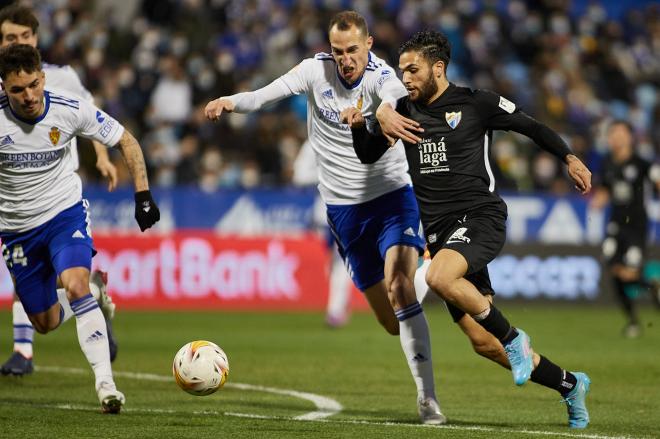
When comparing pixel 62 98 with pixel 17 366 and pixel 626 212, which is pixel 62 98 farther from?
pixel 626 212

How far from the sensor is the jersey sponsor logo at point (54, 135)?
27.7 ft

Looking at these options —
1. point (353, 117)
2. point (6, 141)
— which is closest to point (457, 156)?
point (353, 117)

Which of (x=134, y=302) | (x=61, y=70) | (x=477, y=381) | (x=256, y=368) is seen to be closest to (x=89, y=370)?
(x=256, y=368)

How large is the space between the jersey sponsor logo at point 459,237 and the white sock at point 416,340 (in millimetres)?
894

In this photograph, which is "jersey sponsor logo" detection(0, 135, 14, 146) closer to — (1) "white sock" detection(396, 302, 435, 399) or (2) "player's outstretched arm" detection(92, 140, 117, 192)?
(2) "player's outstretched arm" detection(92, 140, 117, 192)

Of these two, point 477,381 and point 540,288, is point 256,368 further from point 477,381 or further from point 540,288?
point 540,288

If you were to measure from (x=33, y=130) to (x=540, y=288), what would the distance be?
1241 cm

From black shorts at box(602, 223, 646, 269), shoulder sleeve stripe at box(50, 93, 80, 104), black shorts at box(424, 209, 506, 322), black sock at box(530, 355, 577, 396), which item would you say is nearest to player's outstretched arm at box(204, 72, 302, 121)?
shoulder sleeve stripe at box(50, 93, 80, 104)

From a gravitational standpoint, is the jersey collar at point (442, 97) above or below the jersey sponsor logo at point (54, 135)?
above

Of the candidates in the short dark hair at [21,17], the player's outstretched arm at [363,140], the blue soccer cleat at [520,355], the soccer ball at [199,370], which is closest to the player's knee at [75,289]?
the soccer ball at [199,370]

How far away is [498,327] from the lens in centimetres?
730

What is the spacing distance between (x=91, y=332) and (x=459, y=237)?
261 cm

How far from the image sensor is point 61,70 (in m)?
10.2

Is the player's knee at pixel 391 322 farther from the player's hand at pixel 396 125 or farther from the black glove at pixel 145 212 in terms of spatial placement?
the black glove at pixel 145 212
